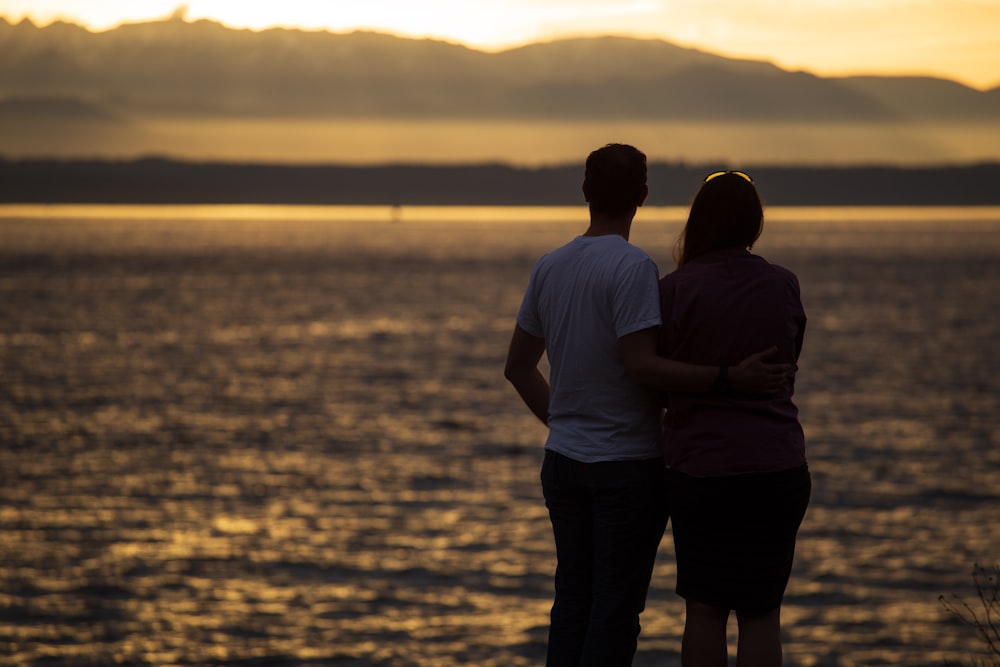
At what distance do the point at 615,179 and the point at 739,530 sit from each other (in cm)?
119

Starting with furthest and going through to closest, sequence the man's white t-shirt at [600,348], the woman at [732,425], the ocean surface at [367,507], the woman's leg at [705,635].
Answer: the ocean surface at [367,507] < the woman's leg at [705,635] < the man's white t-shirt at [600,348] < the woman at [732,425]

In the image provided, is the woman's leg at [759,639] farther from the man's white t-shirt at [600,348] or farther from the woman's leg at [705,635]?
the man's white t-shirt at [600,348]

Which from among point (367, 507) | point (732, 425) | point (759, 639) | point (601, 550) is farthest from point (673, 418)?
point (367, 507)

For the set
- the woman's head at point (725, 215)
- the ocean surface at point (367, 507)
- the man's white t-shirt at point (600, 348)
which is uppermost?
the woman's head at point (725, 215)

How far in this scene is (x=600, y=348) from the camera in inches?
162

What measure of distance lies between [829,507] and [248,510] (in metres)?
8.29

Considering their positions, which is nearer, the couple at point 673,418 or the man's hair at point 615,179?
the couple at point 673,418

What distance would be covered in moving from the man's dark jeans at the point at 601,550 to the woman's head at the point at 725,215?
738 millimetres

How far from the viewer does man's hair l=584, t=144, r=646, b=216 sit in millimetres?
4102

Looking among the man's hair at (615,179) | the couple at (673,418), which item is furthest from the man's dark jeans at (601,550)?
the man's hair at (615,179)

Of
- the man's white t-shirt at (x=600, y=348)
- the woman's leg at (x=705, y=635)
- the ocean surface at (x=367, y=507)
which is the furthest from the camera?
the ocean surface at (x=367, y=507)

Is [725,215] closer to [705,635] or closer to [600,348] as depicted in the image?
[600,348]

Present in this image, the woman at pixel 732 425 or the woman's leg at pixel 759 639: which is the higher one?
the woman at pixel 732 425

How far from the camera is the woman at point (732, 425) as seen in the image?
3906 millimetres
